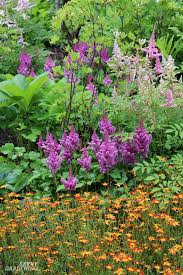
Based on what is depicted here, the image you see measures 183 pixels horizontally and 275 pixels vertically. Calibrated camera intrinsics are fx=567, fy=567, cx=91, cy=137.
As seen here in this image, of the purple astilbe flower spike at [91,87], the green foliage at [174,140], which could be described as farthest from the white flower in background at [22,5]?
the green foliage at [174,140]

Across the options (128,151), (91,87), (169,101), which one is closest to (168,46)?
(91,87)

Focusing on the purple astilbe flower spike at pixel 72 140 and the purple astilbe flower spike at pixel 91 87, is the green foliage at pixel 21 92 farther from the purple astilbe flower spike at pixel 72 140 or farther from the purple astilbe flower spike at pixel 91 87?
the purple astilbe flower spike at pixel 72 140

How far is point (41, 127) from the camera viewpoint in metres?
6.17

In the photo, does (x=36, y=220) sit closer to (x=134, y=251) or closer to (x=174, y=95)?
(x=134, y=251)

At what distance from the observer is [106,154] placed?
501cm

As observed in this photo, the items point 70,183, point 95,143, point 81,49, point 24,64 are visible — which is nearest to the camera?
point 70,183

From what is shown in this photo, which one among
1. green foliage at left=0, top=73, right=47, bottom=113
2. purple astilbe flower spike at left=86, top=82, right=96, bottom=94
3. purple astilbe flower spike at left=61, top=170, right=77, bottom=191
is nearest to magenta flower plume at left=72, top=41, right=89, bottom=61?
purple astilbe flower spike at left=86, top=82, right=96, bottom=94

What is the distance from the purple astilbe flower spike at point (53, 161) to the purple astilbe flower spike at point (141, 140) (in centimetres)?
71

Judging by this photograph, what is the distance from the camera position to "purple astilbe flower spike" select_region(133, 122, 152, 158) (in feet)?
16.5

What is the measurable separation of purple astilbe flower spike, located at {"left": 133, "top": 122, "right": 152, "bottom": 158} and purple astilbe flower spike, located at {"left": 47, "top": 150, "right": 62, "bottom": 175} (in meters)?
0.71

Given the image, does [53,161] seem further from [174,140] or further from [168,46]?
[168,46]

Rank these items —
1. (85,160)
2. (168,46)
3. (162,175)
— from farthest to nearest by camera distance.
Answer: (168,46) → (85,160) → (162,175)

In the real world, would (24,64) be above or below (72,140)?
above

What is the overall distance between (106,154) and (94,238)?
0.97 meters
